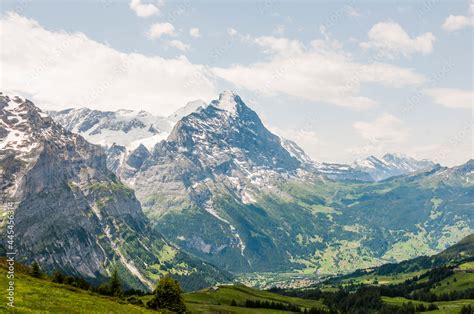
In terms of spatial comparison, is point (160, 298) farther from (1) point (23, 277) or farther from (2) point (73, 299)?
(2) point (73, 299)

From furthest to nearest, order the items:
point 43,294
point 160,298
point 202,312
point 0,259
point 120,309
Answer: point 202,312, point 160,298, point 0,259, point 120,309, point 43,294

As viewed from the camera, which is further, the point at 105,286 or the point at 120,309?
the point at 105,286

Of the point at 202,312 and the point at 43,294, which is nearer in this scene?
the point at 43,294

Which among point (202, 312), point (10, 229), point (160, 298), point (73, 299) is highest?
point (10, 229)

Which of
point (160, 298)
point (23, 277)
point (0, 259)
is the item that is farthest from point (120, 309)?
point (160, 298)

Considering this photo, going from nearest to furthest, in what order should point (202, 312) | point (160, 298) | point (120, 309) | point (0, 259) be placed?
point (120, 309), point (0, 259), point (160, 298), point (202, 312)

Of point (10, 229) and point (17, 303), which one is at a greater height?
point (10, 229)

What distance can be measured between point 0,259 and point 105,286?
1300 inches

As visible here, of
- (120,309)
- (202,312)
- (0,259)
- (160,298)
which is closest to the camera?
(120,309)

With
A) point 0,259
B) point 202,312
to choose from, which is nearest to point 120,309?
point 0,259

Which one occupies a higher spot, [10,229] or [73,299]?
[10,229]

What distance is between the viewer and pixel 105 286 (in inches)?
4695

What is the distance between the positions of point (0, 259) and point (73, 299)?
3324 cm

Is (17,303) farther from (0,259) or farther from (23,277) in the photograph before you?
(0,259)
